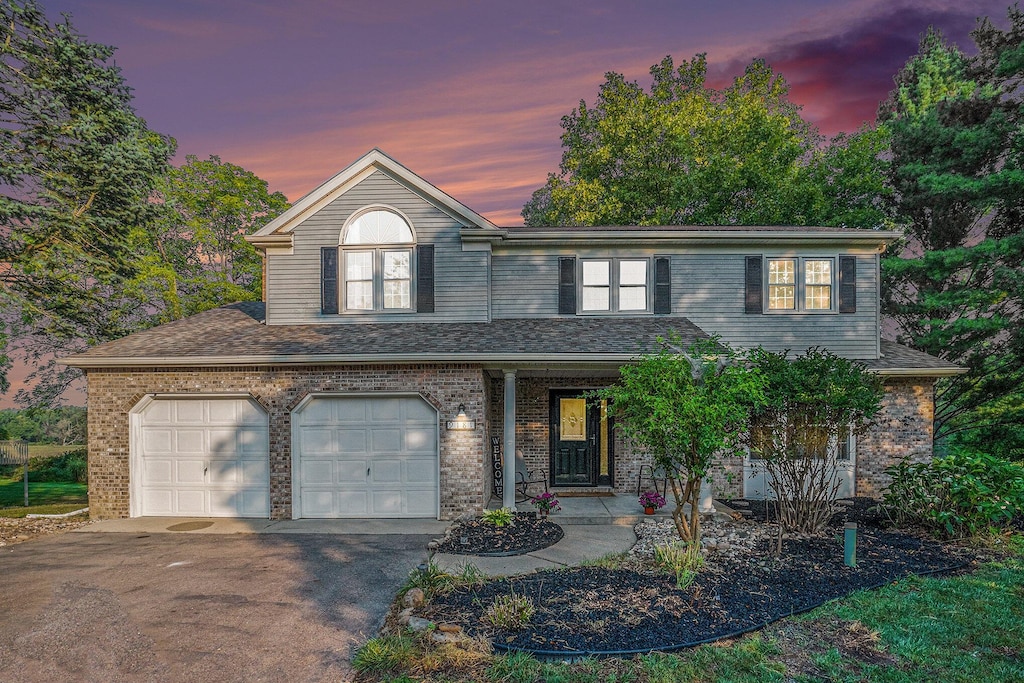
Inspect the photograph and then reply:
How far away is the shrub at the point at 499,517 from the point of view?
8695 mm

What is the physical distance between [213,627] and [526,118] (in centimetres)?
1282

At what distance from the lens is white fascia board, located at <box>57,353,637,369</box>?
9.30 m

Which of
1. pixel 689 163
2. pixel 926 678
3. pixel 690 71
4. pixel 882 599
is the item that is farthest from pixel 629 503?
pixel 690 71

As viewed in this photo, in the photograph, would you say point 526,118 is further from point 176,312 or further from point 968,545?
point 176,312

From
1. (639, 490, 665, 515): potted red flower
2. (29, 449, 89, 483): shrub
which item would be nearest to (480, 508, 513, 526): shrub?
(639, 490, 665, 515): potted red flower

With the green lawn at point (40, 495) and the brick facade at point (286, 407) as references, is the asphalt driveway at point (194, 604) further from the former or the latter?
the green lawn at point (40, 495)

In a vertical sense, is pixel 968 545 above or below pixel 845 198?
below

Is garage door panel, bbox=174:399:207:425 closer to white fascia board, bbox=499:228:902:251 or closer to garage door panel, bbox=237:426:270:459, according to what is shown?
garage door panel, bbox=237:426:270:459

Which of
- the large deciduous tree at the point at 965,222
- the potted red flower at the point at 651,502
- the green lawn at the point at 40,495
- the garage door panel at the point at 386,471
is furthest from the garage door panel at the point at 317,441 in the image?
the large deciduous tree at the point at 965,222

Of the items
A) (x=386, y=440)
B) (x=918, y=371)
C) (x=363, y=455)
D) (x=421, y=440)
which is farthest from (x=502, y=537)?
(x=918, y=371)

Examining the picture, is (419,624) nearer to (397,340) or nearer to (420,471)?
(420,471)

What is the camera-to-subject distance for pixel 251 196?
69.8 ft

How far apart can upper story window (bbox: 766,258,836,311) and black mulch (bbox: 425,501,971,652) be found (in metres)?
5.67

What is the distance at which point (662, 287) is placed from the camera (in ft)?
38.4
